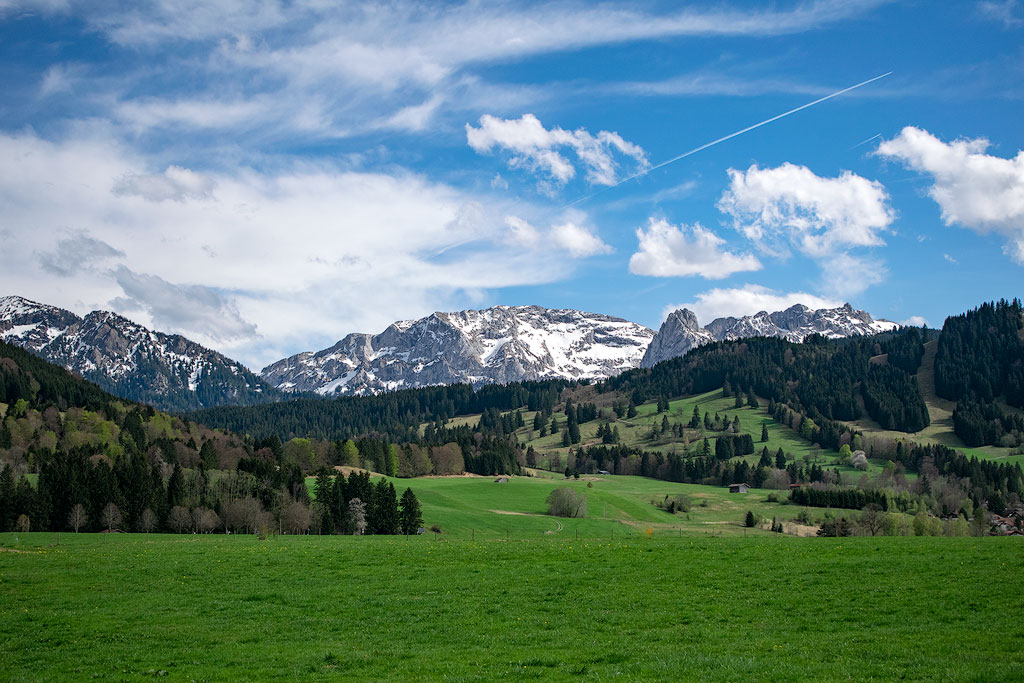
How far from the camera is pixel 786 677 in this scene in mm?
20484

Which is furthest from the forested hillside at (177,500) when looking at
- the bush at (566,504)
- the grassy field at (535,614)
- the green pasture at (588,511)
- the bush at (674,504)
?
the bush at (674,504)

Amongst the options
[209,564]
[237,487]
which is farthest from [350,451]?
[209,564]

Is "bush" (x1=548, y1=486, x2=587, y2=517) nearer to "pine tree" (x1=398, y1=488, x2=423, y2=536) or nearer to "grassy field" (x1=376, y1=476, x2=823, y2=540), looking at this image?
"grassy field" (x1=376, y1=476, x2=823, y2=540)

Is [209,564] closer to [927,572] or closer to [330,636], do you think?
[330,636]

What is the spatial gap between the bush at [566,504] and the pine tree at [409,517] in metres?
29.5

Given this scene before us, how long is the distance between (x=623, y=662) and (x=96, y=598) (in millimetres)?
24576

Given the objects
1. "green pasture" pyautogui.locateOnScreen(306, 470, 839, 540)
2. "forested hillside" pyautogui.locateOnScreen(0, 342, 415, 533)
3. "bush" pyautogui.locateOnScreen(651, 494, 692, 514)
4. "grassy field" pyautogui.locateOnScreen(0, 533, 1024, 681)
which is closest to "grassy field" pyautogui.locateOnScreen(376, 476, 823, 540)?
"green pasture" pyautogui.locateOnScreen(306, 470, 839, 540)

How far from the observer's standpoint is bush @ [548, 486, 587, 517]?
120 metres

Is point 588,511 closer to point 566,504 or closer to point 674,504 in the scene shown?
point 566,504

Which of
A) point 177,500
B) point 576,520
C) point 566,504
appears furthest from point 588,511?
point 177,500

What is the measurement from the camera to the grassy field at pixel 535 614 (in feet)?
74.5

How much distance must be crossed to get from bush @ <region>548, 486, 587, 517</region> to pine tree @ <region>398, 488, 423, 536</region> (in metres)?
29.5

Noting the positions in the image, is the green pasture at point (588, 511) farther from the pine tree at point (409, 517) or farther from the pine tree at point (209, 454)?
the pine tree at point (209, 454)

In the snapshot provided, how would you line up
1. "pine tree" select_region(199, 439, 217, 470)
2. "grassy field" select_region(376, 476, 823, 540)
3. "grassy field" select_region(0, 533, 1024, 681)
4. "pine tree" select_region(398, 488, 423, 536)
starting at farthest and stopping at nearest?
"pine tree" select_region(199, 439, 217, 470), "grassy field" select_region(376, 476, 823, 540), "pine tree" select_region(398, 488, 423, 536), "grassy field" select_region(0, 533, 1024, 681)
